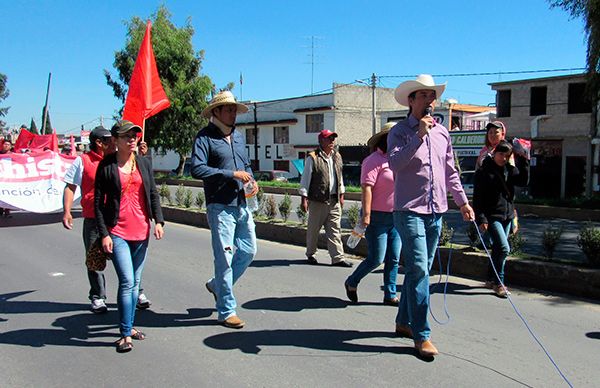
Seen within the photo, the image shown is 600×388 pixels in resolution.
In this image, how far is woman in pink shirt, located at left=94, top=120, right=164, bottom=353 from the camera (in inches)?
169

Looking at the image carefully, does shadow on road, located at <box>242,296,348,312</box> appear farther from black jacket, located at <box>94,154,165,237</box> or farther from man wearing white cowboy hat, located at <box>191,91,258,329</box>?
black jacket, located at <box>94,154,165,237</box>

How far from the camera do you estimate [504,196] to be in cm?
589

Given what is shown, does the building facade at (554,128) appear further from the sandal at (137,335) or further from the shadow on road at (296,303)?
the sandal at (137,335)

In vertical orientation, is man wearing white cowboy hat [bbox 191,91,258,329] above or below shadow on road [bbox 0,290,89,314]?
above

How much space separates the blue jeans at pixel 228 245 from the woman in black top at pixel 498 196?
261cm

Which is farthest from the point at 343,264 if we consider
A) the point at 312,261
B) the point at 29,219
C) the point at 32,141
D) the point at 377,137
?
the point at 32,141

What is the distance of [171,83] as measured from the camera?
37125 mm

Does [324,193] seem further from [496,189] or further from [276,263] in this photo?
[496,189]

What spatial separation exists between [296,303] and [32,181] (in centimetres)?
981

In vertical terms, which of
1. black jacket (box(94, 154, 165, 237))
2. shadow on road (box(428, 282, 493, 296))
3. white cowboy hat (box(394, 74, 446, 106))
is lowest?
shadow on road (box(428, 282, 493, 296))

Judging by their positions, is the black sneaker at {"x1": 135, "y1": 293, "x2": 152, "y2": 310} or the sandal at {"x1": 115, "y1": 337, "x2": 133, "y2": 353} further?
the black sneaker at {"x1": 135, "y1": 293, "x2": 152, "y2": 310}

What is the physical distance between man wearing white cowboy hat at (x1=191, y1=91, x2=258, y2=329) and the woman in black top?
267 cm

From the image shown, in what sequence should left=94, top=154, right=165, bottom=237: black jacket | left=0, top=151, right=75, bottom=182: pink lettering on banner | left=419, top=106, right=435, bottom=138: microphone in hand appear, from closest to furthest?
→ left=419, top=106, right=435, bottom=138: microphone in hand
left=94, top=154, right=165, bottom=237: black jacket
left=0, top=151, right=75, bottom=182: pink lettering on banner

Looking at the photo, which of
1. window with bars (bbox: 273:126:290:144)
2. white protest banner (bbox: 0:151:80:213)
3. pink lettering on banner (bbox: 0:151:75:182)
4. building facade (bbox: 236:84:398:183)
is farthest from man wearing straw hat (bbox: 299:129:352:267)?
window with bars (bbox: 273:126:290:144)
